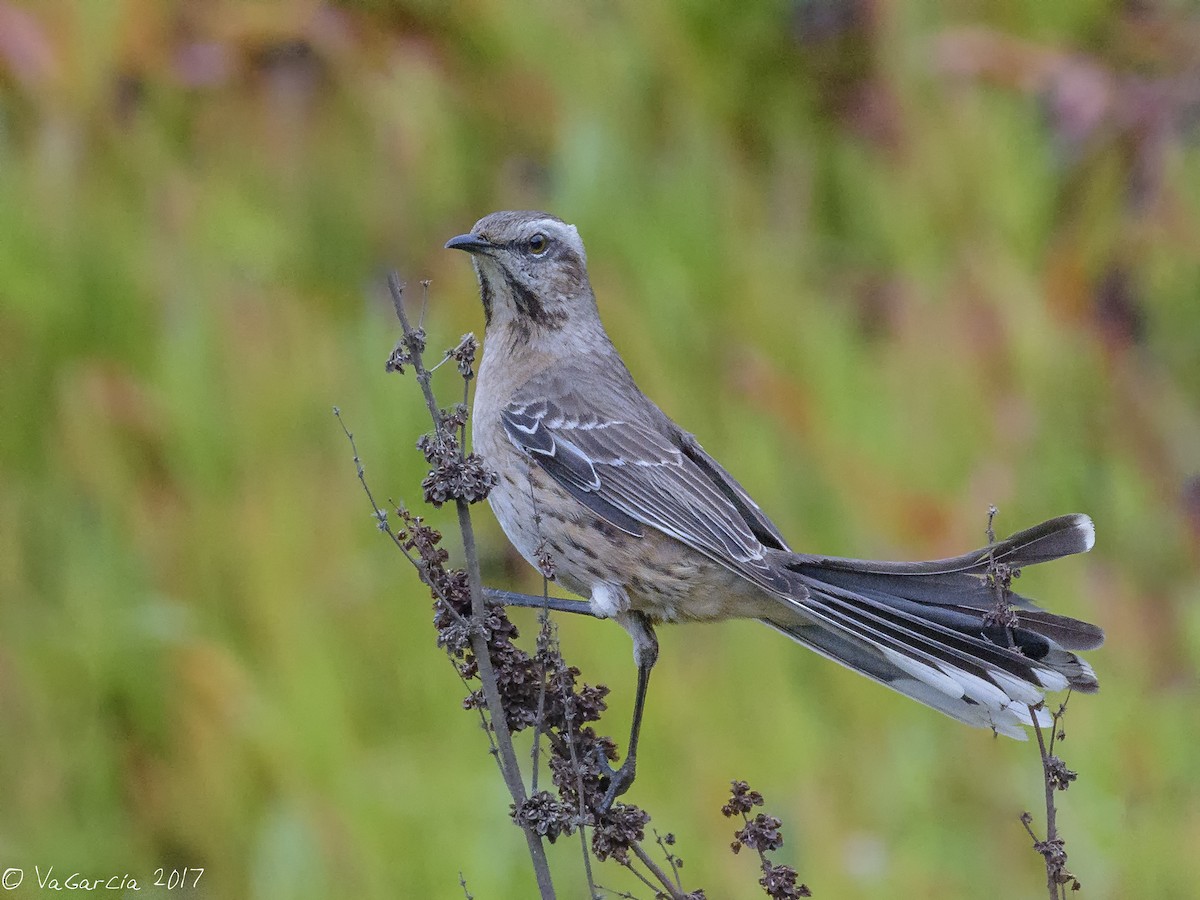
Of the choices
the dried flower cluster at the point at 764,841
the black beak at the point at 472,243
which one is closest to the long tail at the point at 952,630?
the dried flower cluster at the point at 764,841

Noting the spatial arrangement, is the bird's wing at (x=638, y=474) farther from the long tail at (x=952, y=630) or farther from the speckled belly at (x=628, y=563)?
the long tail at (x=952, y=630)

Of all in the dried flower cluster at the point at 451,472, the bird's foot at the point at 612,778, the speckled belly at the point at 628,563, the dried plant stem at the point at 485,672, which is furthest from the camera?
the speckled belly at the point at 628,563

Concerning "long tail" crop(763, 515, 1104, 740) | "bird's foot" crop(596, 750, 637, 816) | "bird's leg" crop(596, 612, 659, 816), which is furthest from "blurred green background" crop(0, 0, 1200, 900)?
"bird's foot" crop(596, 750, 637, 816)

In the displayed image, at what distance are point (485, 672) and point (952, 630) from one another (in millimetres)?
1446

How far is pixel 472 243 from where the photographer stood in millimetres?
4086

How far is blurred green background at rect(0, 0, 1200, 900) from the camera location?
17.2 ft

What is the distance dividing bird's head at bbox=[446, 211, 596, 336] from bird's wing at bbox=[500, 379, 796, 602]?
26 centimetres

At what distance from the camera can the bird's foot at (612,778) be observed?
9.10 ft

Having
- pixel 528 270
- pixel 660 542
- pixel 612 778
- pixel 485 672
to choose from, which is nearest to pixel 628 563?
pixel 660 542

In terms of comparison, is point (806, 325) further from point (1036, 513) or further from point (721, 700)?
point (721, 700)

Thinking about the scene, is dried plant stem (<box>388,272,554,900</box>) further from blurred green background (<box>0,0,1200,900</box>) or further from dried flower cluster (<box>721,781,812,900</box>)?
blurred green background (<box>0,0,1200,900</box>)

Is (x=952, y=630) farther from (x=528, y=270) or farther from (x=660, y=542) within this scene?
(x=528, y=270)

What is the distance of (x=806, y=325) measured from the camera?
6305mm

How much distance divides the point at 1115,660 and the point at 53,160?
474 centimetres
